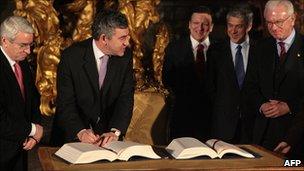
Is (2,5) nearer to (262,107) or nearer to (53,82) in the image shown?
(53,82)

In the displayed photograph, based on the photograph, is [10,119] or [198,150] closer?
[198,150]

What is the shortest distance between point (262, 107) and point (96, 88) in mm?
1196

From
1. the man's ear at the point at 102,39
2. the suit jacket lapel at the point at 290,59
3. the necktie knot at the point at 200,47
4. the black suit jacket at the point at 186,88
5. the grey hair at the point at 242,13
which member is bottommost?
the black suit jacket at the point at 186,88

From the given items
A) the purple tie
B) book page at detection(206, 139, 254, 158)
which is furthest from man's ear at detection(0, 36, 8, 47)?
book page at detection(206, 139, 254, 158)

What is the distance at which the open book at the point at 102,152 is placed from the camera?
3.35 metres

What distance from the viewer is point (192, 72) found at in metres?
5.44

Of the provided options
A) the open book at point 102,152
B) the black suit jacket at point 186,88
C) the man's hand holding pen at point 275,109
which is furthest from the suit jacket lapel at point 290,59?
the open book at point 102,152

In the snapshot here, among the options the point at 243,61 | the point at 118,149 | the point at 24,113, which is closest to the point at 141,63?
the point at 243,61

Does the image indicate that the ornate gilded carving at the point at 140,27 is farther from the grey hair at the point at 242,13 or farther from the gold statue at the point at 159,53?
the grey hair at the point at 242,13

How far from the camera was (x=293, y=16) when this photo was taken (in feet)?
14.8

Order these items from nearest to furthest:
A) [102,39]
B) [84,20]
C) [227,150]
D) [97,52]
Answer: [227,150] → [102,39] → [97,52] → [84,20]

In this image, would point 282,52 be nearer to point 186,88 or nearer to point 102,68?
point 186,88

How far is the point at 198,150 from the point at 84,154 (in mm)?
630

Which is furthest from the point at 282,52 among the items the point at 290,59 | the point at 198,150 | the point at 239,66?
the point at 198,150
